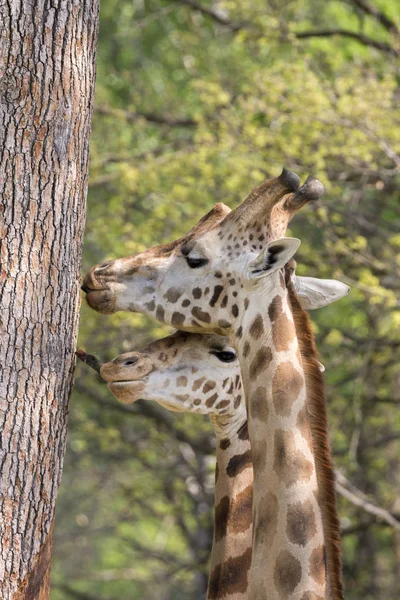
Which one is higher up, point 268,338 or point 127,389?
point 268,338

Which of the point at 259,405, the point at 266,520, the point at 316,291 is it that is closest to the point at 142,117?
the point at 316,291

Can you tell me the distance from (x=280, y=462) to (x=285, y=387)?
0.31m

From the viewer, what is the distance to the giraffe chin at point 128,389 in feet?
14.0

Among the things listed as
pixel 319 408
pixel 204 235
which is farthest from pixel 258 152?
pixel 319 408

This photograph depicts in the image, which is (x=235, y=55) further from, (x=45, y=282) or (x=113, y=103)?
(x=45, y=282)

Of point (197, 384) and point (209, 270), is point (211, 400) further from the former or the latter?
point (209, 270)

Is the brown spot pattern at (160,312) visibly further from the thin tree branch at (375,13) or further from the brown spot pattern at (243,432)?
the thin tree branch at (375,13)

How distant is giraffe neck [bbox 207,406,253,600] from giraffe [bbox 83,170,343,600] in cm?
51

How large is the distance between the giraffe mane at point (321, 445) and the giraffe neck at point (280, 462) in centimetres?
4

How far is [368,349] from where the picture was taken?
31.8 ft

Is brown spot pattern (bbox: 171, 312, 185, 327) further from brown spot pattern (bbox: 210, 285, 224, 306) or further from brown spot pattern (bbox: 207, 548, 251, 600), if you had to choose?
brown spot pattern (bbox: 207, 548, 251, 600)

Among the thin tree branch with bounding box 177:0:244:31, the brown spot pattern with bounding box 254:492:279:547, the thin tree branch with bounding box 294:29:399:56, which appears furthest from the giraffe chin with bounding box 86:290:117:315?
the thin tree branch with bounding box 177:0:244:31

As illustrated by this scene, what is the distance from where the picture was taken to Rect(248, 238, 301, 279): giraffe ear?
153 inches

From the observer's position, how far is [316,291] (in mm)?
4543
